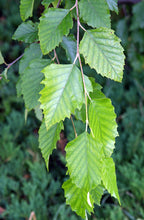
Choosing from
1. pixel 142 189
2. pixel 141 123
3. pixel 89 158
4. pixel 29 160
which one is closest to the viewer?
pixel 89 158

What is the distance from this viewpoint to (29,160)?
180 centimetres

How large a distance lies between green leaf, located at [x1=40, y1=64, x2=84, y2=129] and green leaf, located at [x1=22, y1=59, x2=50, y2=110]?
0.35 ft

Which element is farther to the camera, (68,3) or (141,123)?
(141,123)

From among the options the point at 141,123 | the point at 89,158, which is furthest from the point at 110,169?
the point at 141,123

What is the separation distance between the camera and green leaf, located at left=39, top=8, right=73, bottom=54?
1.47 ft

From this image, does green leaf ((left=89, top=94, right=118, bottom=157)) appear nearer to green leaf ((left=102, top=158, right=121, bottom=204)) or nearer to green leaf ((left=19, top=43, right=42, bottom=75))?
green leaf ((left=102, top=158, right=121, bottom=204))

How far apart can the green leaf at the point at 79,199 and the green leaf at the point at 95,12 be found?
11.5 inches

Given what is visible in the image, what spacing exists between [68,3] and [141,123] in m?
1.54

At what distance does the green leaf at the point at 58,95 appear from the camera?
1.29ft

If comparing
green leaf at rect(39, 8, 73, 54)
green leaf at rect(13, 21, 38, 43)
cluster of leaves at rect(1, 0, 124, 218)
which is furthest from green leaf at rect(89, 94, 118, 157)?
green leaf at rect(13, 21, 38, 43)

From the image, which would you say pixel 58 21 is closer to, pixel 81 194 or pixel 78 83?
pixel 78 83

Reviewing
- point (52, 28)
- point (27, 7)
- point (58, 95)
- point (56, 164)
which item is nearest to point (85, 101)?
point (58, 95)

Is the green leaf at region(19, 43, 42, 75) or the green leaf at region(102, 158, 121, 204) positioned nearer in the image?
the green leaf at region(102, 158, 121, 204)

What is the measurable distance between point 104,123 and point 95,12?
21 cm
